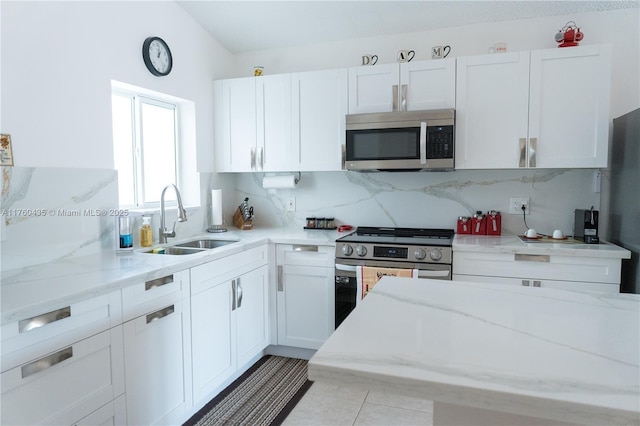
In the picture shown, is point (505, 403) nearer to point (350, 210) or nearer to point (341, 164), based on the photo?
point (341, 164)

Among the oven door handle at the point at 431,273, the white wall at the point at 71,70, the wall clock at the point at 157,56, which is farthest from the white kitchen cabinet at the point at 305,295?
the wall clock at the point at 157,56

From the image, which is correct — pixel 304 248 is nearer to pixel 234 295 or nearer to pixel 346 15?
pixel 234 295

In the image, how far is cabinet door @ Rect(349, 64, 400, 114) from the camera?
2.97m

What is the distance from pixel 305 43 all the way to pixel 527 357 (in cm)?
319

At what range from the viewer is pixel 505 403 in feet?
2.43

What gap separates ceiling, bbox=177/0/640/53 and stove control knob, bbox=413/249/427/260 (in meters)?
1.71

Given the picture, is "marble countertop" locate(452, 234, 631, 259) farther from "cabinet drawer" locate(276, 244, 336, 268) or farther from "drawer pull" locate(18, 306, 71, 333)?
"drawer pull" locate(18, 306, 71, 333)

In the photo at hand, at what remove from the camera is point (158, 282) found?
1996 millimetres

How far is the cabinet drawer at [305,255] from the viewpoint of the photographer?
2947 mm

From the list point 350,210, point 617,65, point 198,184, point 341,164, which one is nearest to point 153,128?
point 198,184

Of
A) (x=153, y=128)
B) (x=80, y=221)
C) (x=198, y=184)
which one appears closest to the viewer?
(x=80, y=221)

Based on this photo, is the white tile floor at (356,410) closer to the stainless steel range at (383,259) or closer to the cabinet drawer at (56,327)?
the stainless steel range at (383,259)

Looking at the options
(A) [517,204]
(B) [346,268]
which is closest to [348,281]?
(B) [346,268]

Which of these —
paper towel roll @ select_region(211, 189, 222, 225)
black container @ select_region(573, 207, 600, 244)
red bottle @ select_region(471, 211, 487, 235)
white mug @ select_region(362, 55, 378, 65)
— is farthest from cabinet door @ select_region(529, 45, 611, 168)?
paper towel roll @ select_region(211, 189, 222, 225)
